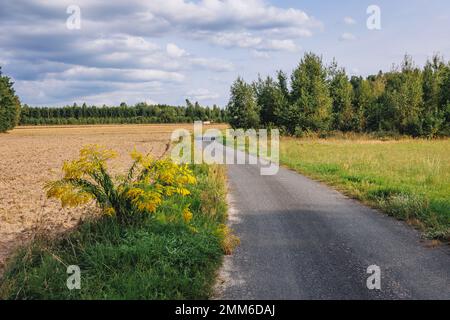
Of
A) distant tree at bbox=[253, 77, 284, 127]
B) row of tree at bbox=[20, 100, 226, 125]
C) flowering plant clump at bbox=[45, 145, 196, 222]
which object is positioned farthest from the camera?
row of tree at bbox=[20, 100, 226, 125]

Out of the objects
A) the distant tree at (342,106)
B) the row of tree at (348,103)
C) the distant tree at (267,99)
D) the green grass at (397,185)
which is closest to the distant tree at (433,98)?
the row of tree at (348,103)

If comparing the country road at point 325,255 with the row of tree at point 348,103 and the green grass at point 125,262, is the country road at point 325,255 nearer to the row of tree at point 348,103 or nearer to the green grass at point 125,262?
the green grass at point 125,262

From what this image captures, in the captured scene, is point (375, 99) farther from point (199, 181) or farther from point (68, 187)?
point (68, 187)

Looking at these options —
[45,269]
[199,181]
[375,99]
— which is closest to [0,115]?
[375,99]

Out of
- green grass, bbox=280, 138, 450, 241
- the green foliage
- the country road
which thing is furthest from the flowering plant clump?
the green foliage

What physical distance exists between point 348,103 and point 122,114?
5383 inches

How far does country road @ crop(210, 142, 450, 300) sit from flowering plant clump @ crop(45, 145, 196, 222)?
6.03 feet

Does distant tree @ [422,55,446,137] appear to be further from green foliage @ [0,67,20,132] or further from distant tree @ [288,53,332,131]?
green foliage @ [0,67,20,132]

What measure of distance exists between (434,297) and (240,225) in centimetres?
451

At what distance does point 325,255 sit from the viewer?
692cm

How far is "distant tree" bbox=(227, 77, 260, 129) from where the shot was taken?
48228 mm

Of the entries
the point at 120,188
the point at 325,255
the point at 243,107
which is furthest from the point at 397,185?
the point at 243,107

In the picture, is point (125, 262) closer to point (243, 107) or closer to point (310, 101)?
point (310, 101)

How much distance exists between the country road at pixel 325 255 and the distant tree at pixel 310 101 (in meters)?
30.2
